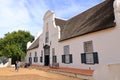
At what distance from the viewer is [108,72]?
7594 millimetres

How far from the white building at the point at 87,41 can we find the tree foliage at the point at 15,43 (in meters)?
10.5

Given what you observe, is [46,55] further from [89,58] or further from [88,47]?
[89,58]

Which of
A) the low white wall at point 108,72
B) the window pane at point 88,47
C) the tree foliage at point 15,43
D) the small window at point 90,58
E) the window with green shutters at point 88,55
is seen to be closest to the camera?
the low white wall at point 108,72

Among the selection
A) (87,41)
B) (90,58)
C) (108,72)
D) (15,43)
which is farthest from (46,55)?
(108,72)

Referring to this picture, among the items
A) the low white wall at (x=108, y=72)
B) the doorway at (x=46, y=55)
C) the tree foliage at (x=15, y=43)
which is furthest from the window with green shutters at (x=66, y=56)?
the tree foliage at (x=15, y=43)

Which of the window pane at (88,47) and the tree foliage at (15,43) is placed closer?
the window pane at (88,47)

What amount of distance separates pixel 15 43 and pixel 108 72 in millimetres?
27992

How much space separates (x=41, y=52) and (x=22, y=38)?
1201 cm

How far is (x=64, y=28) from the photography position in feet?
65.6

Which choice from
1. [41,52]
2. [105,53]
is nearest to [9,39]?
[41,52]

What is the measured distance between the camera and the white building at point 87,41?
36.3 feet

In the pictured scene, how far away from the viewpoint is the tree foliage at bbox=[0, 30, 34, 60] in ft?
97.3

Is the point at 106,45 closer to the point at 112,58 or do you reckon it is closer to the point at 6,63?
the point at 112,58

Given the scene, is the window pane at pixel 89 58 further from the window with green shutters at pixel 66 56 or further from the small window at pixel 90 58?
the window with green shutters at pixel 66 56
